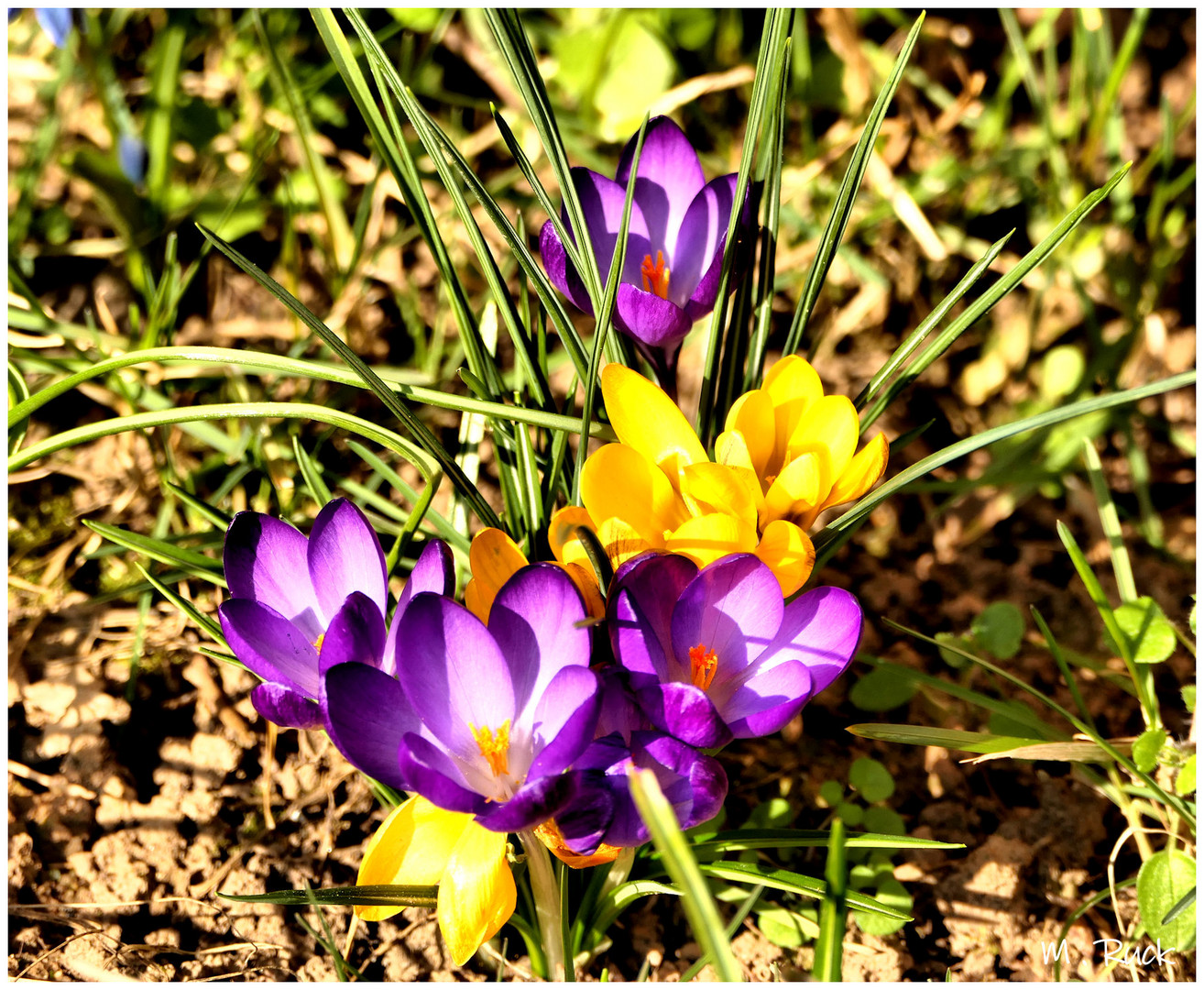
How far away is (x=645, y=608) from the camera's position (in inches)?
33.5

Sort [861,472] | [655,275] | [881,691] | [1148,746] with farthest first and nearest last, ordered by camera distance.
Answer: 1. [881,691]
2. [1148,746]
3. [655,275]
4. [861,472]

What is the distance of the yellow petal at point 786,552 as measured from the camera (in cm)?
88

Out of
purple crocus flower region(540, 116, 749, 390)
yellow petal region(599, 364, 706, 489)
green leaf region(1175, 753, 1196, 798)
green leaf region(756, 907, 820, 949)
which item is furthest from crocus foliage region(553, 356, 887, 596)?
green leaf region(1175, 753, 1196, 798)

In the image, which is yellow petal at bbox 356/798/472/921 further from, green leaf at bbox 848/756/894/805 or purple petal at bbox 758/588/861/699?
green leaf at bbox 848/756/894/805

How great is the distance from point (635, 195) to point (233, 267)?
1.17 m

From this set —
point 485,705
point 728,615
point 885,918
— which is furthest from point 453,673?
point 885,918

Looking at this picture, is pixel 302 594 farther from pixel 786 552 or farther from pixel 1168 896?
pixel 1168 896

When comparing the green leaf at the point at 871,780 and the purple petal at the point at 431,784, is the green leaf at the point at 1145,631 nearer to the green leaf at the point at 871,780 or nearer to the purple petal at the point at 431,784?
the green leaf at the point at 871,780

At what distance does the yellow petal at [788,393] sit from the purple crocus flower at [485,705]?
30cm

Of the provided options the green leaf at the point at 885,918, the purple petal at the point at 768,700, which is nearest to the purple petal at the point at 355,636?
the purple petal at the point at 768,700

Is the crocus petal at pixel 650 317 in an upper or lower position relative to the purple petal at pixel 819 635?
upper

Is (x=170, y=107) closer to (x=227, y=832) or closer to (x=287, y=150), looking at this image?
(x=287, y=150)

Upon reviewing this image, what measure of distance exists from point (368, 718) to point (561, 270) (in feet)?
1.61

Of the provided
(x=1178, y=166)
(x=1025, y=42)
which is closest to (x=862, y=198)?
(x=1025, y=42)
